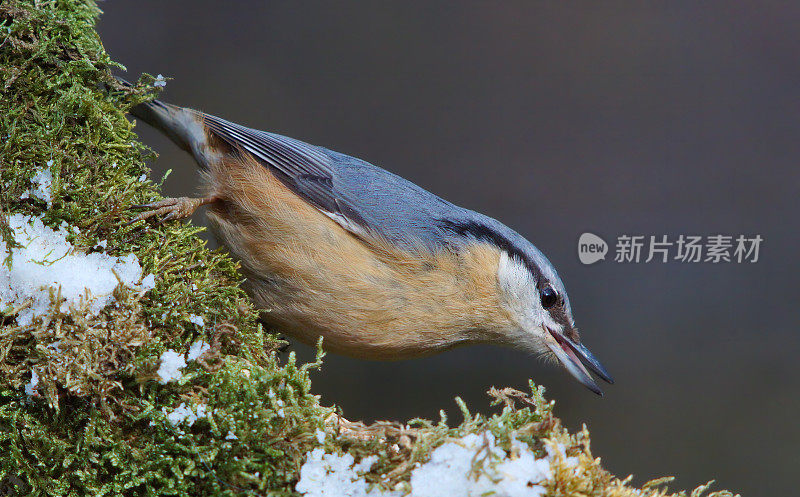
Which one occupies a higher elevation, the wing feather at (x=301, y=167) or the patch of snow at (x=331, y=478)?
the wing feather at (x=301, y=167)

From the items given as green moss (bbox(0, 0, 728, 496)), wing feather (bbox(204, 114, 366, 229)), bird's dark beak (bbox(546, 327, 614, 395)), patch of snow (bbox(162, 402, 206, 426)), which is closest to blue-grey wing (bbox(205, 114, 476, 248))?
wing feather (bbox(204, 114, 366, 229))

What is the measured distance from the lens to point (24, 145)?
1.47 m

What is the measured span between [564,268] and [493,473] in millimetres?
3448

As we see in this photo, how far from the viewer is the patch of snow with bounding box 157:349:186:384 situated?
4.21 feet

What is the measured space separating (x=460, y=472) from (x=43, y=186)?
983mm

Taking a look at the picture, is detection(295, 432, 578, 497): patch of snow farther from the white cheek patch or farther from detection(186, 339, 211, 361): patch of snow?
the white cheek patch

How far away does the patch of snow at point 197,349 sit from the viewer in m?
1.36

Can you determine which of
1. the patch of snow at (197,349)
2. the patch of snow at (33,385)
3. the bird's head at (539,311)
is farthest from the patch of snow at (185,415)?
the bird's head at (539,311)

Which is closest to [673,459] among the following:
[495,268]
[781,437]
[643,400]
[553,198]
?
[643,400]

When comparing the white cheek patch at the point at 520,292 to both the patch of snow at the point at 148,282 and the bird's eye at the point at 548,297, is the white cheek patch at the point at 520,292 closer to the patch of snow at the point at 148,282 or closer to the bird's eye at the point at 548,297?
the bird's eye at the point at 548,297

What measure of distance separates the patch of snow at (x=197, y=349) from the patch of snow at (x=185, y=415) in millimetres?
116

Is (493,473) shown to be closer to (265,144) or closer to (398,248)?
(398,248)

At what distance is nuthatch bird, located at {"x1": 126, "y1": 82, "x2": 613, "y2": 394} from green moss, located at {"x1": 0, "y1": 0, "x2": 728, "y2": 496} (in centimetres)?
47
